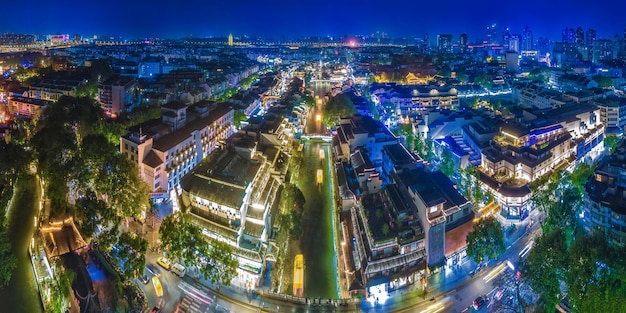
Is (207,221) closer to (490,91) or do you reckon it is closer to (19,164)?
(19,164)

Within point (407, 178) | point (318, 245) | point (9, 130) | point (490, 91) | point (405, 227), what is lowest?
point (318, 245)

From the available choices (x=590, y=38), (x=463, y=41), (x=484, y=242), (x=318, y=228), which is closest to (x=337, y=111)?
(x=318, y=228)

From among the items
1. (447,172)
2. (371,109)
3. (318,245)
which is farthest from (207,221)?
(371,109)

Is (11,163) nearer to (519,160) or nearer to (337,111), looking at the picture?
(337,111)

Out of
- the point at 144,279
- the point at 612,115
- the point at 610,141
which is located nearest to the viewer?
the point at 144,279

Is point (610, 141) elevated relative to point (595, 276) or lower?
elevated

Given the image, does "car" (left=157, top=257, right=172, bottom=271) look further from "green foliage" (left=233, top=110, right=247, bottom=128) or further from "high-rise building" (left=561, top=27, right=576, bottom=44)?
"high-rise building" (left=561, top=27, right=576, bottom=44)
